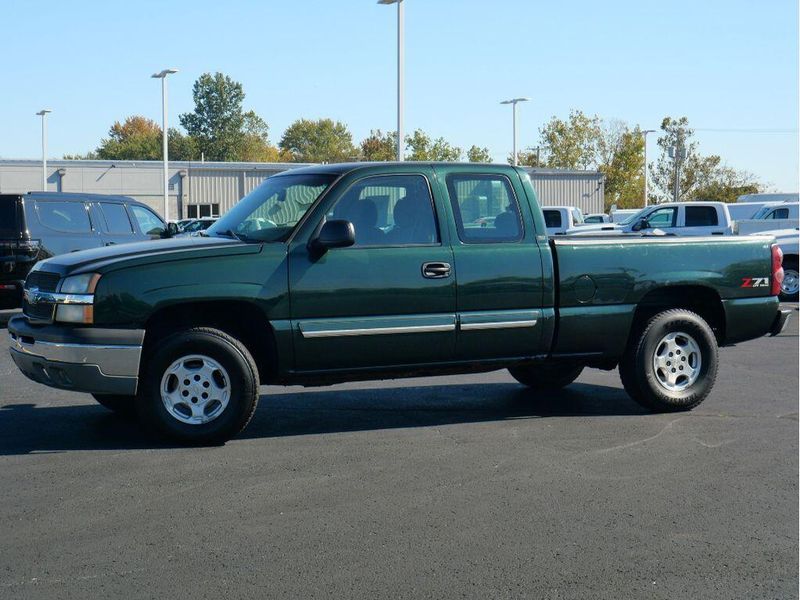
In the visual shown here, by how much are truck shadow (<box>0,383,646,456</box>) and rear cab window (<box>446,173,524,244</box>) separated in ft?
4.74

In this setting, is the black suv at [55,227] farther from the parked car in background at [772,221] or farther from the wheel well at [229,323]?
the parked car in background at [772,221]

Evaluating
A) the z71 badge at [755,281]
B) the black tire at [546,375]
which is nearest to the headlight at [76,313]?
the black tire at [546,375]

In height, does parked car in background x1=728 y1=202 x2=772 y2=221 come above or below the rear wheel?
above

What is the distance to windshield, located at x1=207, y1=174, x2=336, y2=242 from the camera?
7391 millimetres

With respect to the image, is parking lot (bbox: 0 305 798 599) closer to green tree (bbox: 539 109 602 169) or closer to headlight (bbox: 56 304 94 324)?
headlight (bbox: 56 304 94 324)

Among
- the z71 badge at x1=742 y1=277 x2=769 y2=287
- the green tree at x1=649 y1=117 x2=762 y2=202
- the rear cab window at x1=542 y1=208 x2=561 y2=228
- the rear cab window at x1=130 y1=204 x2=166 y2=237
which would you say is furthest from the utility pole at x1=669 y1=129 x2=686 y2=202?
the z71 badge at x1=742 y1=277 x2=769 y2=287

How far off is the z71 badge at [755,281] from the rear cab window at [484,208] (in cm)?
208

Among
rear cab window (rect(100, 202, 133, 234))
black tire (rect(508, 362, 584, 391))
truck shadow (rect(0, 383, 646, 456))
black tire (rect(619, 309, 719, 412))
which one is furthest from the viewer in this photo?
rear cab window (rect(100, 202, 133, 234))

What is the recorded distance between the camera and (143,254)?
6965 millimetres

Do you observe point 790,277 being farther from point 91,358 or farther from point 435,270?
point 91,358

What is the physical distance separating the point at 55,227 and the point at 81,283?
8.80 m

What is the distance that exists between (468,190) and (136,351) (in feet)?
8.92

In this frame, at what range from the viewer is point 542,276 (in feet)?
25.4

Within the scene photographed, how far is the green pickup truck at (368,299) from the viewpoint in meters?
6.87
